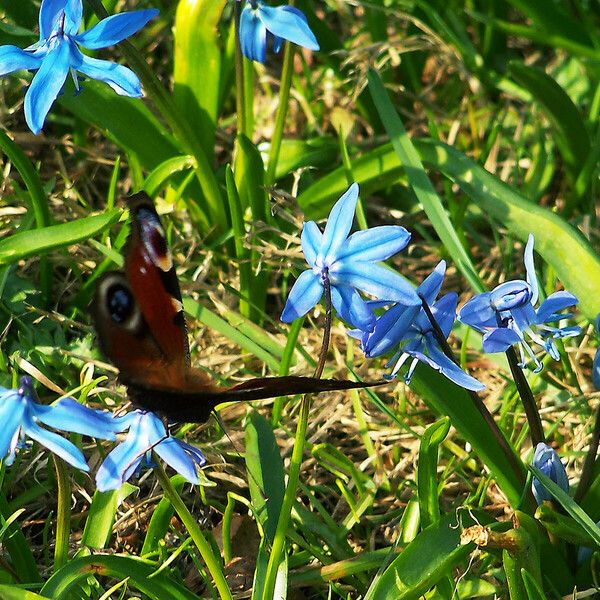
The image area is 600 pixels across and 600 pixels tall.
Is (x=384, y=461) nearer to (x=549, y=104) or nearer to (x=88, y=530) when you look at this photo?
(x=88, y=530)

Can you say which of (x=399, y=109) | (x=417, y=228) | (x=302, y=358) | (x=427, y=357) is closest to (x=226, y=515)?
(x=427, y=357)

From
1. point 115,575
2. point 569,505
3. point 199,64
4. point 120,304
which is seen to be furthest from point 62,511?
point 199,64

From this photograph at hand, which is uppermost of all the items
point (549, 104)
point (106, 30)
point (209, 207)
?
point (106, 30)

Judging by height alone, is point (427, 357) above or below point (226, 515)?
above

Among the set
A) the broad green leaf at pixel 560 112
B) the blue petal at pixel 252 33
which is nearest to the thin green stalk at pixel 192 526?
the blue petal at pixel 252 33

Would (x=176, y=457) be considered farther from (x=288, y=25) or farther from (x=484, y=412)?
(x=288, y=25)

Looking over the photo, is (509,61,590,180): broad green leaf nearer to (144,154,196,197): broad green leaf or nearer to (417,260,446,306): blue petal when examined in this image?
(144,154,196,197): broad green leaf
